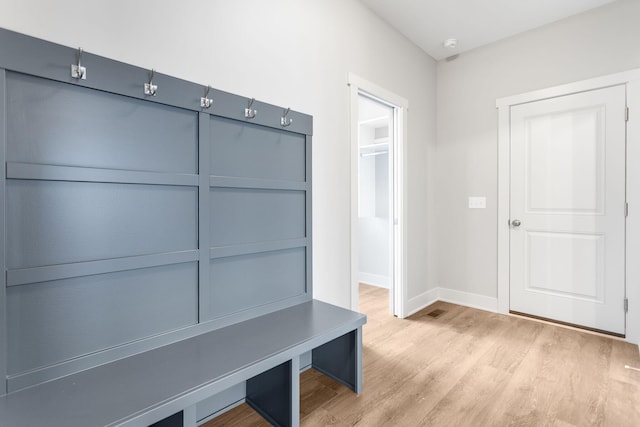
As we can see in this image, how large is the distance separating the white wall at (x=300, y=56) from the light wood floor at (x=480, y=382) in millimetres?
575

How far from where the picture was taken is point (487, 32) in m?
2.96

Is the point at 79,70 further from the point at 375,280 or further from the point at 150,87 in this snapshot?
the point at 375,280

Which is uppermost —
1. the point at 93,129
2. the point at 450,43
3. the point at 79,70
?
the point at 450,43

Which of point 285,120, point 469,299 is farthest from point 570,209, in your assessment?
point 285,120

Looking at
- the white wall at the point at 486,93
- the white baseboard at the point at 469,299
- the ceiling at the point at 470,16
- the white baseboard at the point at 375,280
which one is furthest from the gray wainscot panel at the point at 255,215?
the white baseboard at the point at 375,280

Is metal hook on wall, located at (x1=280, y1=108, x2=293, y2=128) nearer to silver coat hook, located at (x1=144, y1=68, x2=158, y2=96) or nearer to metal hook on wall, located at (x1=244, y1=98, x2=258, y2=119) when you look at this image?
metal hook on wall, located at (x1=244, y1=98, x2=258, y2=119)

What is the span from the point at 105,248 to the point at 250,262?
0.69m

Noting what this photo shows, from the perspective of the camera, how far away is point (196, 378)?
3.66ft

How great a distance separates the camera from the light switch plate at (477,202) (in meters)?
3.23

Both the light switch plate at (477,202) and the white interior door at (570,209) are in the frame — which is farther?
the light switch plate at (477,202)

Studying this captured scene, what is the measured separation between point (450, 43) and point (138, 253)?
3.30 m

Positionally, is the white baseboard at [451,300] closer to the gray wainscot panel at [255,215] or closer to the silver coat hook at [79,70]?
the gray wainscot panel at [255,215]

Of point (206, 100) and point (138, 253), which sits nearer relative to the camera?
point (138, 253)

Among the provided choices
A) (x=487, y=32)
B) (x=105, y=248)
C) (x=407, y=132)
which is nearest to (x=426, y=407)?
(x=105, y=248)
